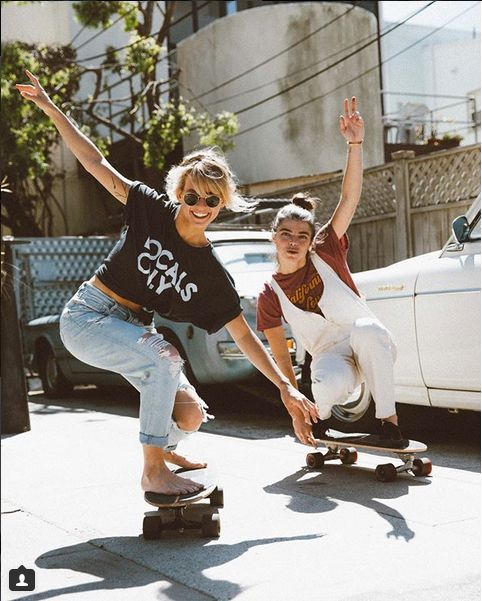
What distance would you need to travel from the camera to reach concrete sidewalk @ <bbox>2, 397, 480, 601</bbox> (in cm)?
300

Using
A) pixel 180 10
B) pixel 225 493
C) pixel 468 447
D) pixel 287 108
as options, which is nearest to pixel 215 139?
pixel 287 108

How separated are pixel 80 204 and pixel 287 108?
320 inches

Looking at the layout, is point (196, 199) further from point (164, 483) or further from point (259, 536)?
point (259, 536)

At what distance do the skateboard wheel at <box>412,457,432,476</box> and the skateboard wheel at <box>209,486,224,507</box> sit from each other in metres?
1.25

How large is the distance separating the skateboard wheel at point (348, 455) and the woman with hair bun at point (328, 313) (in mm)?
425

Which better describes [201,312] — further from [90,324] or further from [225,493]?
[225,493]

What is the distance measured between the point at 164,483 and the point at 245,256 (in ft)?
16.9

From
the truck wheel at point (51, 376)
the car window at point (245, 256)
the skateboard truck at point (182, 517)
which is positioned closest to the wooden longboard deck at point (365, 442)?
the skateboard truck at point (182, 517)

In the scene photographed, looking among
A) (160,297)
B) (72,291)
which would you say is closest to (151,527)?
(160,297)

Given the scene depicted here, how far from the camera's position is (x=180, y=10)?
23.8 meters

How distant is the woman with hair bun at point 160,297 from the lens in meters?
3.61

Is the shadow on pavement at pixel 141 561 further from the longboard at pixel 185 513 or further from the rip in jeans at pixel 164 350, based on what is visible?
the rip in jeans at pixel 164 350

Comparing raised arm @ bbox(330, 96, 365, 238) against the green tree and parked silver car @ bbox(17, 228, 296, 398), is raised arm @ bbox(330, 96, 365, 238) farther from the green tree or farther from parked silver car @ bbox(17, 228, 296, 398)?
the green tree

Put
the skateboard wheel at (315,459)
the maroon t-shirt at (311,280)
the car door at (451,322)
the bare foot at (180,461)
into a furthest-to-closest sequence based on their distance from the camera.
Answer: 1. the car door at (451,322)
2. the skateboard wheel at (315,459)
3. the maroon t-shirt at (311,280)
4. the bare foot at (180,461)
